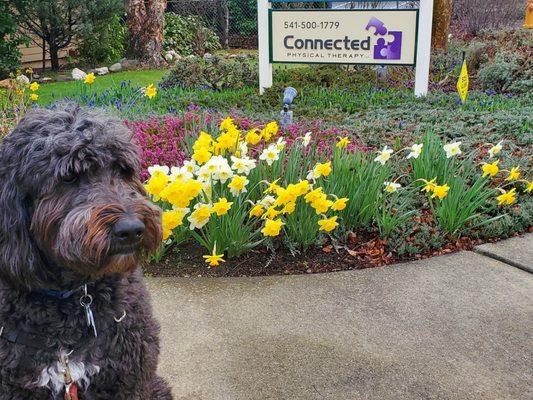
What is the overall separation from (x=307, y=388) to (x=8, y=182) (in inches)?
64.3

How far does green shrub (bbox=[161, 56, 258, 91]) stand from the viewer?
32.3 ft

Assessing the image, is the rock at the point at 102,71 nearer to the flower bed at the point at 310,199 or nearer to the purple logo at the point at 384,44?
the purple logo at the point at 384,44

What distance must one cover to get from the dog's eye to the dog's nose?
0.23m

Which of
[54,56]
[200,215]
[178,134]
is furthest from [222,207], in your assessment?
[54,56]

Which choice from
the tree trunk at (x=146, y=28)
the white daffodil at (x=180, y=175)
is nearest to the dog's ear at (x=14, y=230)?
the white daffodil at (x=180, y=175)

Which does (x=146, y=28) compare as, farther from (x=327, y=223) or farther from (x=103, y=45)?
(x=327, y=223)

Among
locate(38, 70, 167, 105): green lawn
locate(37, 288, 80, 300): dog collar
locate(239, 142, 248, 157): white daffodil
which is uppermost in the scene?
locate(38, 70, 167, 105): green lawn

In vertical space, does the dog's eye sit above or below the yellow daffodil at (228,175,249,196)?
above

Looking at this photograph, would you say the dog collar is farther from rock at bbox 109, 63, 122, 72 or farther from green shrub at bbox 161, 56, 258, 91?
rock at bbox 109, 63, 122, 72

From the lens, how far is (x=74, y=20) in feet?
46.9

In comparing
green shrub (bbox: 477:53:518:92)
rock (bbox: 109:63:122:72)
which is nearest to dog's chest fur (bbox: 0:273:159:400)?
green shrub (bbox: 477:53:518:92)

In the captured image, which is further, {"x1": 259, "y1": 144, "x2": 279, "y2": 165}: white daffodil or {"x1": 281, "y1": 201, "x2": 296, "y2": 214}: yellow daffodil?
{"x1": 259, "y1": 144, "x2": 279, "y2": 165}: white daffodil

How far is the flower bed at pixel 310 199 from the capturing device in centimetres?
362

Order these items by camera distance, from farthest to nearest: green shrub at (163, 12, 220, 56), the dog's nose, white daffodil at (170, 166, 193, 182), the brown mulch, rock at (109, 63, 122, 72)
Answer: green shrub at (163, 12, 220, 56) < rock at (109, 63, 122, 72) < the brown mulch < white daffodil at (170, 166, 193, 182) < the dog's nose
